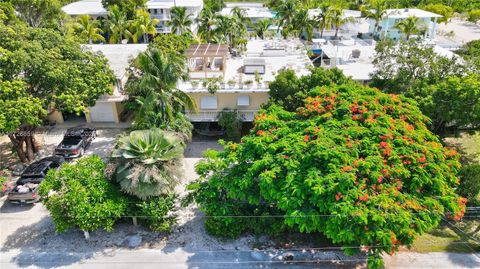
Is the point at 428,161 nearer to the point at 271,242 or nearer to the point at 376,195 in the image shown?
the point at 376,195

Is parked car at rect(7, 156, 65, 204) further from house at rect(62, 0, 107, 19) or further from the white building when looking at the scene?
house at rect(62, 0, 107, 19)

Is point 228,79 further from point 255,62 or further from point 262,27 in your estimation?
point 262,27

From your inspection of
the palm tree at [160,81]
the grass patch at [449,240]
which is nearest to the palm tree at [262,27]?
the palm tree at [160,81]

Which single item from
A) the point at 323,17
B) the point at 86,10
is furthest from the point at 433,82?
the point at 86,10

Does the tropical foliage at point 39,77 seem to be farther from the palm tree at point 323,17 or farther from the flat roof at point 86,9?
the flat roof at point 86,9

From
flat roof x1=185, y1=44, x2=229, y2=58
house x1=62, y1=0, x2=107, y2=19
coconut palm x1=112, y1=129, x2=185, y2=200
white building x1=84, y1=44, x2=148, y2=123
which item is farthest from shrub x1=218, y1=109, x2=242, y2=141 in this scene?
house x1=62, y1=0, x2=107, y2=19

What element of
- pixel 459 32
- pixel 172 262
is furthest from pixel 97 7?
pixel 459 32
